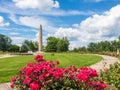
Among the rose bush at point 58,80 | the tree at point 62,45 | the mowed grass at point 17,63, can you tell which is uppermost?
the tree at point 62,45

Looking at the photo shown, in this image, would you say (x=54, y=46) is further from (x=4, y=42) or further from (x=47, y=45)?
(x=4, y=42)

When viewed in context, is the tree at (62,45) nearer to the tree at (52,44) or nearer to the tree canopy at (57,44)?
the tree canopy at (57,44)

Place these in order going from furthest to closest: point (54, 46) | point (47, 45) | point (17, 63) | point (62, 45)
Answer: point (47, 45) < point (54, 46) < point (62, 45) < point (17, 63)

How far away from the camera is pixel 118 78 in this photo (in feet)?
29.8

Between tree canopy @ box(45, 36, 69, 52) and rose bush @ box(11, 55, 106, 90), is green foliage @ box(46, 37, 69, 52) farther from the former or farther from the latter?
rose bush @ box(11, 55, 106, 90)

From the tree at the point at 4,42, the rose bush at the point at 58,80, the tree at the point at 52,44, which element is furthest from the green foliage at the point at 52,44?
the rose bush at the point at 58,80

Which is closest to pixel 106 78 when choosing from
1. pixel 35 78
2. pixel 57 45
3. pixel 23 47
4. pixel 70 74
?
pixel 70 74

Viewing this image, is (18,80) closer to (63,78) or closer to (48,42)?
(63,78)

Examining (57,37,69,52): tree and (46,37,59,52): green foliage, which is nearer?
(57,37,69,52): tree

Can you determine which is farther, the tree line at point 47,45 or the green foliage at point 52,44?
the green foliage at point 52,44

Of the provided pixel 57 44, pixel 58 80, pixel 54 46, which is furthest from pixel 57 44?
pixel 58 80

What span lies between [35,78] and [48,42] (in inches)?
4855

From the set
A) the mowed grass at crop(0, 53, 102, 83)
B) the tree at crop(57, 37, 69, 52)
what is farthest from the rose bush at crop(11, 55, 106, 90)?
the tree at crop(57, 37, 69, 52)

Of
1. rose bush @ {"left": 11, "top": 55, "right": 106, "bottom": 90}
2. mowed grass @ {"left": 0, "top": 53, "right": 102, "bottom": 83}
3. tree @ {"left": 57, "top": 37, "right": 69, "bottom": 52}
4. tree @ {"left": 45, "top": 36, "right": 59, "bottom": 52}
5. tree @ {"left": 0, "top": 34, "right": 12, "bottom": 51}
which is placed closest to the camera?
rose bush @ {"left": 11, "top": 55, "right": 106, "bottom": 90}
